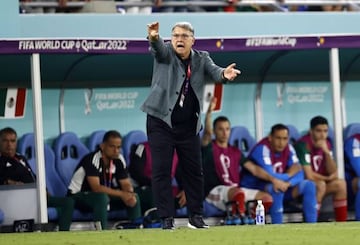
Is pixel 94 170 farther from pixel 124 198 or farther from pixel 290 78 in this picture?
pixel 290 78

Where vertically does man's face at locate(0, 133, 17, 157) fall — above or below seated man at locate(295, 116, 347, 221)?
above

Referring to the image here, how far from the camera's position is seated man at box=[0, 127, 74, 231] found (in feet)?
53.1

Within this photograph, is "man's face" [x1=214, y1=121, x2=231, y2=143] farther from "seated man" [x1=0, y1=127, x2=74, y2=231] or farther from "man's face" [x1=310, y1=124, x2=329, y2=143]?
"seated man" [x1=0, y1=127, x2=74, y2=231]

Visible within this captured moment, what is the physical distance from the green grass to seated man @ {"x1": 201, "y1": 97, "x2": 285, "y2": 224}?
4131mm

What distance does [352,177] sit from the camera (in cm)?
1823

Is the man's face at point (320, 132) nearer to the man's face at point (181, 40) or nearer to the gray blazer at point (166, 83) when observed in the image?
the gray blazer at point (166, 83)

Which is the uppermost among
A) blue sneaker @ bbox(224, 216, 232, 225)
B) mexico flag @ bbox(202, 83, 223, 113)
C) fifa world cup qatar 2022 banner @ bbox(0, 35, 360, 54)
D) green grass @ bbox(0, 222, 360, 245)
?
fifa world cup qatar 2022 banner @ bbox(0, 35, 360, 54)

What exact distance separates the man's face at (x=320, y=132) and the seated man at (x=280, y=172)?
1.51ft

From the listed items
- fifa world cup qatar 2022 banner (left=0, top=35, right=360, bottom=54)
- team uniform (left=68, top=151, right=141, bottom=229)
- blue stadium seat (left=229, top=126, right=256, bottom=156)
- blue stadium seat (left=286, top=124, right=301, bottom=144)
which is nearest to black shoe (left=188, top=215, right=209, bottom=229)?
team uniform (left=68, top=151, right=141, bottom=229)

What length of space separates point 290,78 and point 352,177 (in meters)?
1.92

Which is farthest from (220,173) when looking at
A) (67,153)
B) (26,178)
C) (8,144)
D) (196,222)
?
(196,222)

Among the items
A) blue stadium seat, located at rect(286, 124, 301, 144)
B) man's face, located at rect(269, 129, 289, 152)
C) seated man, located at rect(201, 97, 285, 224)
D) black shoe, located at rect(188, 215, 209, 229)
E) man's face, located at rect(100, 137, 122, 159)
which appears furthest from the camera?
blue stadium seat, located at rect(286, 124, 301, 144)

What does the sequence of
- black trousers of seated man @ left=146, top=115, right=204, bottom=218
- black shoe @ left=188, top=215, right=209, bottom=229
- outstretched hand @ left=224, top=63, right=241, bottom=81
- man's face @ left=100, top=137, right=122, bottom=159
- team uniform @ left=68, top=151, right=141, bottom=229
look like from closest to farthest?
outstretched hand @ left=224, top=63, right=241, bottom=81
black trousers of seated man @ left=146, top=115, right=204, bottom=218
black shoe @ left=188, top=215, right=209, bottom=229
team uniform @ left=68, top=151, right=141, bottom=229
man's face @ left=100, top=137, right=122, bottom=159

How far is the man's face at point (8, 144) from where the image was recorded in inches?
651
